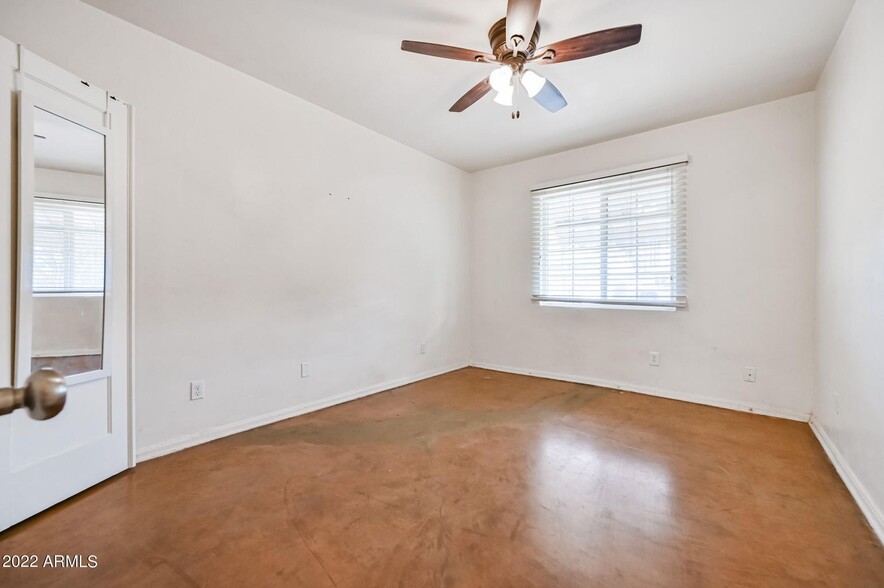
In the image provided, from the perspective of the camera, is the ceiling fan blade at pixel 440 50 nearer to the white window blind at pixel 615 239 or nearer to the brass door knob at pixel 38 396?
the brass door knob at pixel 38 396

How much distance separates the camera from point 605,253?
12.3ft

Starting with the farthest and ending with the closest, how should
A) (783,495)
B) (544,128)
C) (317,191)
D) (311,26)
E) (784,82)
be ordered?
(544,128)
(317,191)
(784,82)
(311,26)
(783,495)

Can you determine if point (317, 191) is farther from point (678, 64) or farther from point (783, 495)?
point (783, 495)

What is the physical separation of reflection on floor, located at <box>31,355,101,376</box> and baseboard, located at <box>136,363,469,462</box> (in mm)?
615

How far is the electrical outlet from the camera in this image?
2395 mm

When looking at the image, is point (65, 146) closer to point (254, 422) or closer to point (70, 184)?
point (70, 184)

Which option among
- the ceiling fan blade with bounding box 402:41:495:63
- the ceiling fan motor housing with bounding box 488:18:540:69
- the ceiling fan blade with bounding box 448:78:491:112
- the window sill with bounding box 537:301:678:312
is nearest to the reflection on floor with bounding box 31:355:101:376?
the ceiling fan blade with bounding box 402:41:495:63

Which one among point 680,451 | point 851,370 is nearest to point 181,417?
point 680,451

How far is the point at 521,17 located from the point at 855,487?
2.73 metres

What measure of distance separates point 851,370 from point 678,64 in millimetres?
2079

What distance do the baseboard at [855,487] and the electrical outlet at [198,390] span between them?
3473 mm

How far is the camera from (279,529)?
1576 millimetres

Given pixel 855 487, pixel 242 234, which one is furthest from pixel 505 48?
pixel 855 487

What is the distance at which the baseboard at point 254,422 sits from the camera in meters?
2.24
